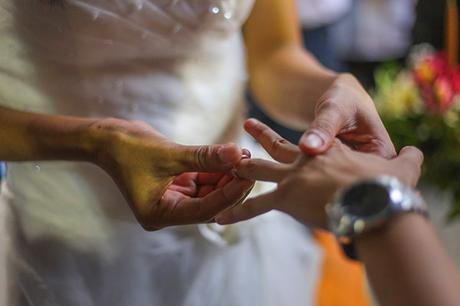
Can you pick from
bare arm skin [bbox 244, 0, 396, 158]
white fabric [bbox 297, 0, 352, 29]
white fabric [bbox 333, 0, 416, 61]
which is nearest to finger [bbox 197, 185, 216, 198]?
bare arm skin [bbox 244, 0, 396, 158]

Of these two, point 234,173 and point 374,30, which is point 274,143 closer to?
point 234,173

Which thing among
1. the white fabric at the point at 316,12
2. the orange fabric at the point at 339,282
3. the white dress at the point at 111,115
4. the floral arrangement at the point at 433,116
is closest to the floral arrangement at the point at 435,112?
the floral arrangement at the point at 433,116

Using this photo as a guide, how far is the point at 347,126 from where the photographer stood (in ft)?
1.94

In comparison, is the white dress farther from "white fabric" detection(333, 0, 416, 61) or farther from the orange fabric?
"white fabric" detection(333, 0, 416, 61)

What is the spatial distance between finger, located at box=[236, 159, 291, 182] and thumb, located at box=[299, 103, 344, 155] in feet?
0.08

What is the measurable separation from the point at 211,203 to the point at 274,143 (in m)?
0.07

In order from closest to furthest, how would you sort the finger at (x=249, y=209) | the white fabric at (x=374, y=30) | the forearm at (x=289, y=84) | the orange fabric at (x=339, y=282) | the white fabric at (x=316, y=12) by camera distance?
the finger at (x=249, y=209) < the forearm at (x=289, y=84) < the orange fabric at (x=339, y=282) < the white fabric at (x=316, y=12) < the white fabric at (x=374, y=30)

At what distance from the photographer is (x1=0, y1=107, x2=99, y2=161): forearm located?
0.67 meters

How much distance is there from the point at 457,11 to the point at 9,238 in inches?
35.5

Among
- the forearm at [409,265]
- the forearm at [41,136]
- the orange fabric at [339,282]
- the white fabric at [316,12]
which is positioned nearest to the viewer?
the forearm at [409,265]

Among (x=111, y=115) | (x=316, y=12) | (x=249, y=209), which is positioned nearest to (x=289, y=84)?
(x=111, y=115)

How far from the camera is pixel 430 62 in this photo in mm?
1410

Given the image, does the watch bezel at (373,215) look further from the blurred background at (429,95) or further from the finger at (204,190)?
the blurred background at (429,95)

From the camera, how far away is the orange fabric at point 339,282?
1257mm
